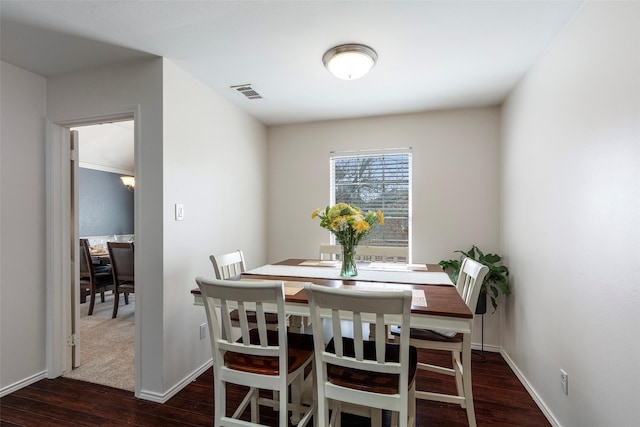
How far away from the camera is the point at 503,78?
2.43m

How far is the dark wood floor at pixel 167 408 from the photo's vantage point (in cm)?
188

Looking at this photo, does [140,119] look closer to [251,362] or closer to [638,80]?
[251,362]

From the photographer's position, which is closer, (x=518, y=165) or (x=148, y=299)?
(x=148, y=299)

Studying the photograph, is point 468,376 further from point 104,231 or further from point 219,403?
point 104,231

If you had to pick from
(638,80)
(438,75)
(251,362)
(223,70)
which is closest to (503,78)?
(438,75)

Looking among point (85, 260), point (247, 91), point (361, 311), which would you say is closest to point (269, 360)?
point (361, 311)

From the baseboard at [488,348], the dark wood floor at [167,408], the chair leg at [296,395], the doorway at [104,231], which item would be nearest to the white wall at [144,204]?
the dark wood floor at [167,408]

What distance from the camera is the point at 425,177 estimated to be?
3.24m

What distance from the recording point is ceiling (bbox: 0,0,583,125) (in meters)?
1.61

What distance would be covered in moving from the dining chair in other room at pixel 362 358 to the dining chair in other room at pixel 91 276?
12.7ft

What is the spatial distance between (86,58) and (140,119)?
0.56m

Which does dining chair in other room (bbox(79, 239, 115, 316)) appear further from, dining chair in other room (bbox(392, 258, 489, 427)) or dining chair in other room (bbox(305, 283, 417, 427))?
dining chair in other room (bbox(392, 258, 489, 427))

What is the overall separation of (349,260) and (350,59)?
1354mm

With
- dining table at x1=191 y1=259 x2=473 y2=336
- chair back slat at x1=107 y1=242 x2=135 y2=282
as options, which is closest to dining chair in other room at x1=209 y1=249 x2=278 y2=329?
dining table at x1=191 y1=259 x2=473 y2=336
